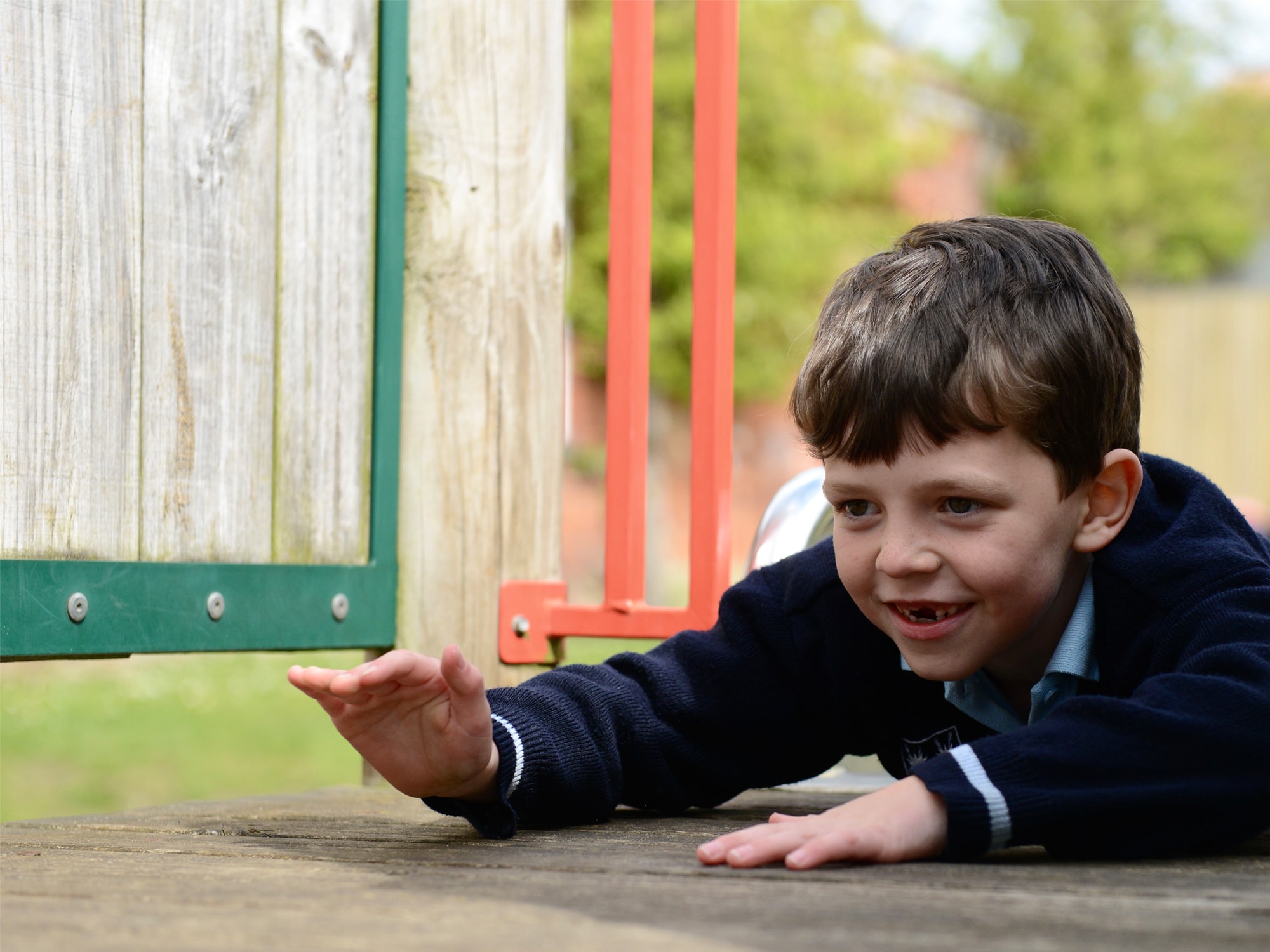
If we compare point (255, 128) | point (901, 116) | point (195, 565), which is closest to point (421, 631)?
point (195, 565)

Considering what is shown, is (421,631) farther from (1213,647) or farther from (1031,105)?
(1031,105)

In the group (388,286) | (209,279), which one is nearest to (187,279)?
(209,279)

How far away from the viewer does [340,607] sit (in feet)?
6.75

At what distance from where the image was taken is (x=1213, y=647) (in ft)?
4.45

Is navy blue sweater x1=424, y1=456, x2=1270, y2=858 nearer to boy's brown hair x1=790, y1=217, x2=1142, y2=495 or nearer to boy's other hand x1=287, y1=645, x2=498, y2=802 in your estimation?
boy's other hand x1=287, y1=645, x2=498, y2=802

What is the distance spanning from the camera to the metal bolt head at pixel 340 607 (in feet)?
6.72

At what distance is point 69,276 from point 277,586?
0.50 meters

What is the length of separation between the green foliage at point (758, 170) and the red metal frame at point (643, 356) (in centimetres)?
783

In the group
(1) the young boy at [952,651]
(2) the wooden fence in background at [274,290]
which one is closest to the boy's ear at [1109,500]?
(1) the young boy at [952,651]

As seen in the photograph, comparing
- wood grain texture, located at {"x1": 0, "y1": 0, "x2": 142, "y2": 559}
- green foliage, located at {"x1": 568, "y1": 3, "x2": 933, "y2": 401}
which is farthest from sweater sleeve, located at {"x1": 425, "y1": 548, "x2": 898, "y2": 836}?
green foliage, located at {"x1": 568, "y1": 3, "x2": 933, "y2": 401}

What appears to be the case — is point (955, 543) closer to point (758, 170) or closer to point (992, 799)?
point (992, 799)

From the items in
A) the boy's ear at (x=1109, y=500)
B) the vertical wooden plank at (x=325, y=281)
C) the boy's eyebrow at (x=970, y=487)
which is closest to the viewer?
the boy's eyebrow at (x=970, y=487)

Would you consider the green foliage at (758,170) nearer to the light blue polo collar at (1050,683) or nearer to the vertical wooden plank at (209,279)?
the vertical wooden plank at (209,279)

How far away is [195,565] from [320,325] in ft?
1.30
